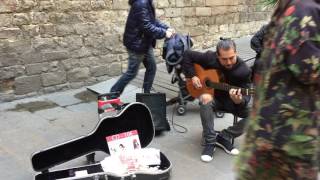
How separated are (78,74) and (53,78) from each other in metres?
0.39

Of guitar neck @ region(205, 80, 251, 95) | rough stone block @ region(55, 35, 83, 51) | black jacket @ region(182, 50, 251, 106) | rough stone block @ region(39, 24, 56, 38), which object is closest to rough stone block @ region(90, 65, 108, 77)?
rough stone block @ region(55, 35, 83, 51)

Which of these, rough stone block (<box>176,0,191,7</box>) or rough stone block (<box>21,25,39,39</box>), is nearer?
rough stone block (<box>21,25,39,39</box>)

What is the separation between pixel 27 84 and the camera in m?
5.78

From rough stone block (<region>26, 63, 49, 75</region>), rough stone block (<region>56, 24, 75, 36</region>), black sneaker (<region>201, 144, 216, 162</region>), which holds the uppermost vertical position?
rough stone block (<region>56, 24, 75, 36</region>)

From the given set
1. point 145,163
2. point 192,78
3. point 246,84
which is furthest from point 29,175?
point 246,84

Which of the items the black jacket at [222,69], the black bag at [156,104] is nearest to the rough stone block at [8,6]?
the black bag at [156,104]

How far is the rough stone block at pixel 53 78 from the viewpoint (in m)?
5.93

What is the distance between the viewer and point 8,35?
545 cm

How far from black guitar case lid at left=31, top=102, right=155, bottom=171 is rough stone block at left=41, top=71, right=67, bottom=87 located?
2548 millimetres

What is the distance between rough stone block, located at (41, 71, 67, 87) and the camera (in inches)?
233

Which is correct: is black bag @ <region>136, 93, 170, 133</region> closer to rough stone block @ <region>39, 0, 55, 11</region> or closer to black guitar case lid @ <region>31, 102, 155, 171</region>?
black guitar case lid @ <region>31, 102, 155, 171</region>

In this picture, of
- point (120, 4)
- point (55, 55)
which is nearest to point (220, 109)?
point (55, 55)

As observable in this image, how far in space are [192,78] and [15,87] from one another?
8.39ft

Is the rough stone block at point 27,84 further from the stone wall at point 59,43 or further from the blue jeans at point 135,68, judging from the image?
the blue jeans at point 135,68
